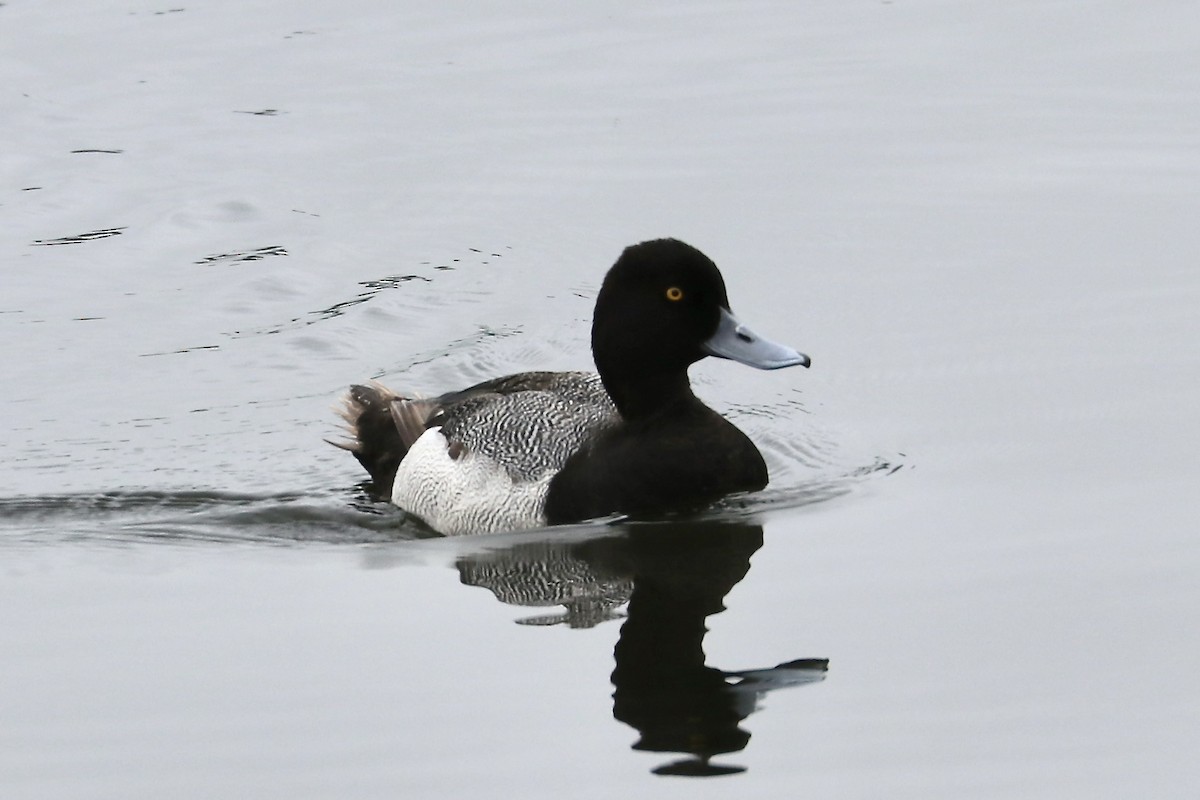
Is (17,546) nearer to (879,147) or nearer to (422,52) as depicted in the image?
(879,147)

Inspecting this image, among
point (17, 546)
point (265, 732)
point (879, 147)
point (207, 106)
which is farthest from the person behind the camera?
point (207, 106)

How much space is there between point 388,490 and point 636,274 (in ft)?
6.82

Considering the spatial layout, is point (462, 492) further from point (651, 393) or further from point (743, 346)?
point (743, 346)

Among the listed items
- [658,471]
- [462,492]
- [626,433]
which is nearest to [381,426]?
[462,492]

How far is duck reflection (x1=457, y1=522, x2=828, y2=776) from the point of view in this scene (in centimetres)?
718

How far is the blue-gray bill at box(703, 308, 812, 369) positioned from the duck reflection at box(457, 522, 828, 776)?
2.79ft

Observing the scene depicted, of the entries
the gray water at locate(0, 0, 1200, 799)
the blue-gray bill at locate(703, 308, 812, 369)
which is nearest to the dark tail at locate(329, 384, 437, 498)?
the gray water at locate(0, 0, 1200, 799)

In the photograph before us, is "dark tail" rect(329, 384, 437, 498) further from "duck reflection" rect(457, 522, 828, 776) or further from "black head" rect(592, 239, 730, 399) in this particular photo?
"duck reflection" rect(457, 522, 828, 776)

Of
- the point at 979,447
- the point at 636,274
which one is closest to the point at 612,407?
the point at 636,274

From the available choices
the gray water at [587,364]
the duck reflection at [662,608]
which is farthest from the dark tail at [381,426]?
the duck reflection at [662,608]

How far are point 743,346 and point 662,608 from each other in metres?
1.97

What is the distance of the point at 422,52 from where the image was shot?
19.2 metres

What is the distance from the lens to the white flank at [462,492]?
10.1 metres

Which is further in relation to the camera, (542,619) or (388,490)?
(388,490)
